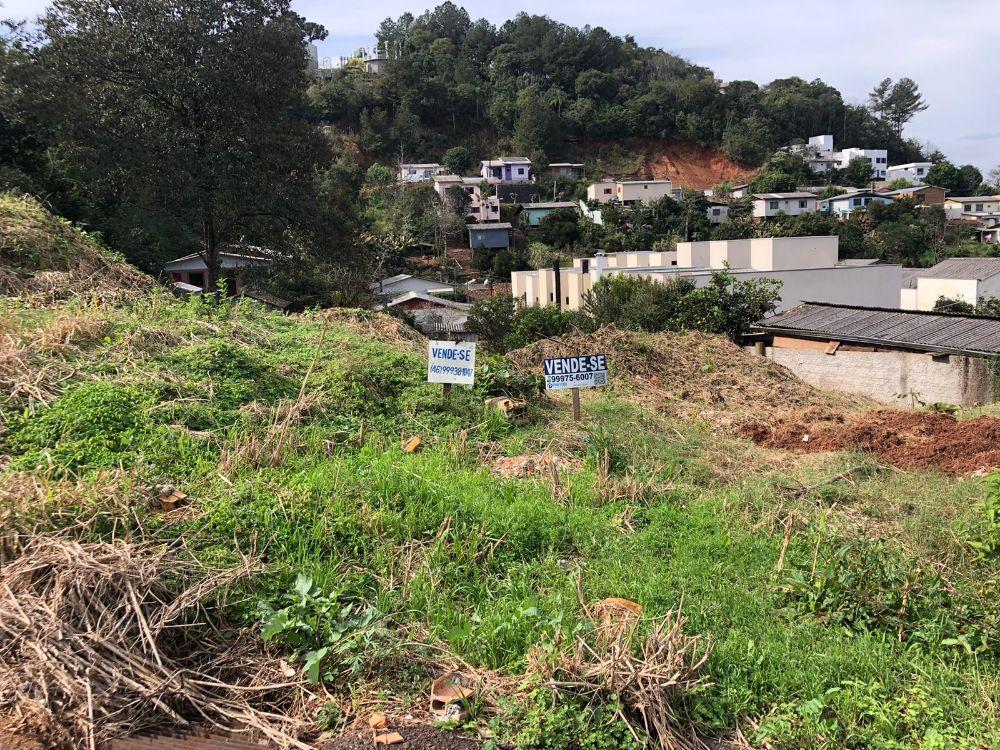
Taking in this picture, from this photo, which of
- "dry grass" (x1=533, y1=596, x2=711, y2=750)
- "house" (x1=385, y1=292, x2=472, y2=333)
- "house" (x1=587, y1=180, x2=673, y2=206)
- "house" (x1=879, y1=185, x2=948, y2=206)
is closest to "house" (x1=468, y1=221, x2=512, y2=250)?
"house" (x1=587, y1=180, x2=673, y2=206)

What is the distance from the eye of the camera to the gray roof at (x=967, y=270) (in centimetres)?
3294

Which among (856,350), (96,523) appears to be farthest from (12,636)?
(856,350)

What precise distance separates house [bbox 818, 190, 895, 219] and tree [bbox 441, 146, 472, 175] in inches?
1234

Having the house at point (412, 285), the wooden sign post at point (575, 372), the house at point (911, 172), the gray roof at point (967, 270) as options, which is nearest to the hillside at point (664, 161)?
the house at point (911, 172)

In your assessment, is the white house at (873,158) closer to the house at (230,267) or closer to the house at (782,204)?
the house at (782,204)

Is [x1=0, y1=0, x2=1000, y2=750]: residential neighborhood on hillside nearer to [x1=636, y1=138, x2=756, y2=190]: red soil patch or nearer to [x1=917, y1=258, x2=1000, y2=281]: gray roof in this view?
[x1=917, y1=258, x2=1000, y2=281]: gray roof

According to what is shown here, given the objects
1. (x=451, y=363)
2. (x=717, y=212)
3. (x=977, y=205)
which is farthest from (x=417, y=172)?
(x=451, y=363)

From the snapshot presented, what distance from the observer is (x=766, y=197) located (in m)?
61.0

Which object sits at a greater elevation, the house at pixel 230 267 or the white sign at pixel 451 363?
the house at pixel 230 267

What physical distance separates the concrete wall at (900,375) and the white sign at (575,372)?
Answer: 7676mm

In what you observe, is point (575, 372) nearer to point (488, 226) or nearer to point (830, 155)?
point (488, 226)

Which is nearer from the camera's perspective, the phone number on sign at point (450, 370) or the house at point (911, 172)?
the phone number on sign at point (450, 370)

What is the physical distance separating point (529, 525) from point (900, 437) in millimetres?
5658

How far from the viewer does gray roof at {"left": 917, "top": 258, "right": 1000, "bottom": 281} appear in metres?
32.9
